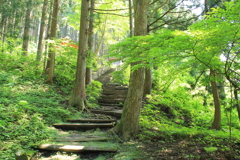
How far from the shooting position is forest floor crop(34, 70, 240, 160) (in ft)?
10.8

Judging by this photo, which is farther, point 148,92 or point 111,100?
point 111,100

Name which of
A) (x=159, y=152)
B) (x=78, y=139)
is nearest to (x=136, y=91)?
(x=159, y=152)

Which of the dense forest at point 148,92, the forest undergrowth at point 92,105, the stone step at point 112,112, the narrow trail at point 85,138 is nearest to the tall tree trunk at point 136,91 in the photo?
the dense forest at point 148,92

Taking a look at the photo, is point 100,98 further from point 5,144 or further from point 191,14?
point 191,14

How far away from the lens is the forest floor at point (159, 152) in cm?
330

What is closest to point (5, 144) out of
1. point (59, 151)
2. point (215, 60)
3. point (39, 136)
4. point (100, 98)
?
point (39, 136)

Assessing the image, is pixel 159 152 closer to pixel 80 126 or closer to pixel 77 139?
pixel 77 139

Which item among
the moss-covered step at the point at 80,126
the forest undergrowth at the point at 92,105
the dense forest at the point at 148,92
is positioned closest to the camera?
the dense forest at the point at 148,92

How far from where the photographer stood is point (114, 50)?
4.11 metres

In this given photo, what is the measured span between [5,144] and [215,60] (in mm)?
5278

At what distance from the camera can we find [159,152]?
3652mm

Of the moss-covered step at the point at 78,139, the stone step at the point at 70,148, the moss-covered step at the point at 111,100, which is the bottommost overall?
the moss-covered step at the point at 78,139

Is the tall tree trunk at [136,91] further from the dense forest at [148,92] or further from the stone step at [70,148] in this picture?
the stone step at [70,148]

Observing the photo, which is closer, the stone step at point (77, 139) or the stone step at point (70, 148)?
the stone step at point (70, 148)
